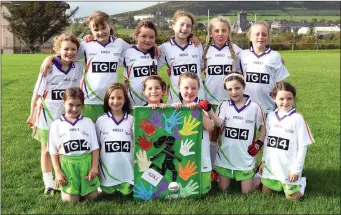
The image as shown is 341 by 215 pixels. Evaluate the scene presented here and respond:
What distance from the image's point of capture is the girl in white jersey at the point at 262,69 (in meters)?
5.43

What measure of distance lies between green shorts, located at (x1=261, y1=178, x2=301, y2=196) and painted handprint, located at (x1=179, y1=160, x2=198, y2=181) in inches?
31.9

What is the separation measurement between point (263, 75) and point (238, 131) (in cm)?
78

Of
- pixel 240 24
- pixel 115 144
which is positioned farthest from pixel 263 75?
pixel 240 24

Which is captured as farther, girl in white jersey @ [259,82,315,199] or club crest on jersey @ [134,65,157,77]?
club crest on jersey @ [134,65,157,77]

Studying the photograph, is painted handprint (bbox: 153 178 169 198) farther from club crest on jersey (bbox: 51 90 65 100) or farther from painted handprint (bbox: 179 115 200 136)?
club crest on jersey (bbox: 51 90 65 100)

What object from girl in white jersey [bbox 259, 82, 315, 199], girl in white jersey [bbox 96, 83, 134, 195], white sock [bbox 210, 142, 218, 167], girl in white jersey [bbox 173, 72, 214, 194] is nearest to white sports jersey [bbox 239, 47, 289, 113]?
girl in white jersey [bbox 259, 82, 315, 199]

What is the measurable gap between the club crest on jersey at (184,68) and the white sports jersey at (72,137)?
133 centimetres

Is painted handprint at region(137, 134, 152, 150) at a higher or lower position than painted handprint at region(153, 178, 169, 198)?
higher

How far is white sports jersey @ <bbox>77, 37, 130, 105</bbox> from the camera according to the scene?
5348 millimetres

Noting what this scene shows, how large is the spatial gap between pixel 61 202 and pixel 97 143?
71 cm

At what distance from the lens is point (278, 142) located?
5.02 metres

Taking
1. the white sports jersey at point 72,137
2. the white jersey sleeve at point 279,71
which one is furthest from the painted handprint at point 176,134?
the white jersey sleeve at point 279,71

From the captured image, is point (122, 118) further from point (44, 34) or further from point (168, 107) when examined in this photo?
point (44, 34)

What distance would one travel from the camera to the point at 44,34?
57.4 metres
